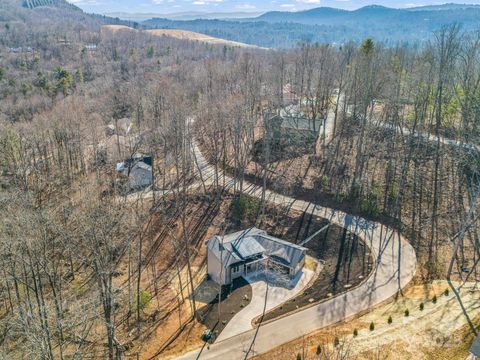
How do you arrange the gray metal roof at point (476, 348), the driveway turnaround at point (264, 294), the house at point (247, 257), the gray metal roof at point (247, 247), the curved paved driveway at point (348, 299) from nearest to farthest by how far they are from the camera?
1. the gray metal roof at point (476, 348)
2. the curved paved driveway at point (348, 299)
3. the driveway turnaround at point (264, 294)
4. the house at point (247, 257)
5. the gray metal roof at point (247, 247)

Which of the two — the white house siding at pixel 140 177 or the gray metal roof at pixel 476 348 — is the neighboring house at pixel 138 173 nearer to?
the white house siding at pixel 140 177

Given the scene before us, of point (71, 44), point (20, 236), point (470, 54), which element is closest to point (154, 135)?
point (20, 236)

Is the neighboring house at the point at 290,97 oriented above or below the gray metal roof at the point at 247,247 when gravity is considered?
above

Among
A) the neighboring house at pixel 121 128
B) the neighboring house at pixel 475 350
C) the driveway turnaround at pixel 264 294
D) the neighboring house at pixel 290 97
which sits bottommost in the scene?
the driveway turnaround at pixel 264 294

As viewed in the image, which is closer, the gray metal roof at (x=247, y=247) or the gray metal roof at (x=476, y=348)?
the gray metal roof at (x=476, y=348)

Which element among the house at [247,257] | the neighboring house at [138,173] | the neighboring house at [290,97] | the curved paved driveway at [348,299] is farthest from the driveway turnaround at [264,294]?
the neighboring house at [290,97]

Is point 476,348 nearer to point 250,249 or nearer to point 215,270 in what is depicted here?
point 250,249

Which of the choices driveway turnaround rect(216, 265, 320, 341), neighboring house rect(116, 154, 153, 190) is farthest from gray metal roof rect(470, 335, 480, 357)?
neighboring house rect(116, 154, 153, 190)

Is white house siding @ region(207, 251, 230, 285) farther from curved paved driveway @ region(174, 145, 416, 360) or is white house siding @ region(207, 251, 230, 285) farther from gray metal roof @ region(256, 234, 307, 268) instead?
curved paved driveway @ region(174, 145, 416, 360)
